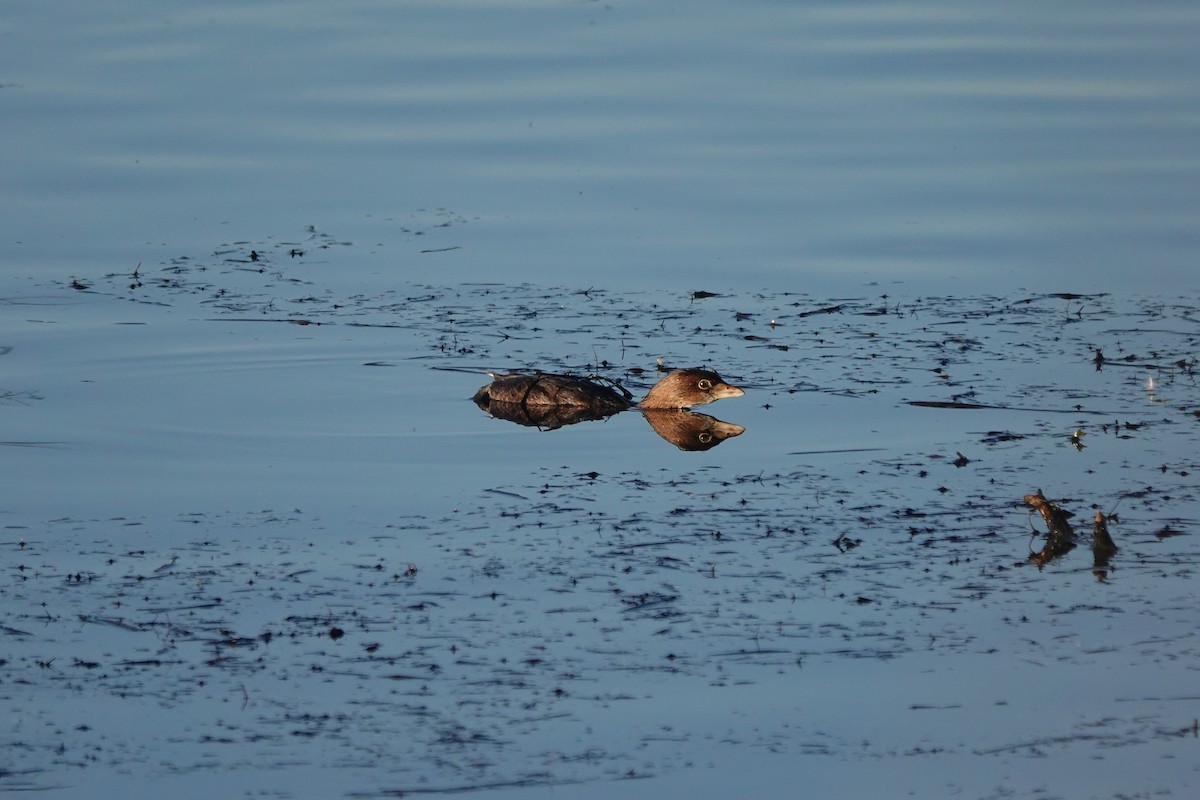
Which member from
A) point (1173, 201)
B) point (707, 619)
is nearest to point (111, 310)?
point (707, 619)

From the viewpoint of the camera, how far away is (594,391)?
490 inches

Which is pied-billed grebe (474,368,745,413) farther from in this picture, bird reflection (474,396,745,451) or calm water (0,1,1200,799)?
calm water (0,1,1200,799)

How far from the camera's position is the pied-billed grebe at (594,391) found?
40.4ft

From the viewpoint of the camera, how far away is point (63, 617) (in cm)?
865

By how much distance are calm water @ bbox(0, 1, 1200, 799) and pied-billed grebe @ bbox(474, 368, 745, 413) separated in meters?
0.31

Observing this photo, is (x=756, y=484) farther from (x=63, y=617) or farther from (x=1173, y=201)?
(x=1173, y=201)

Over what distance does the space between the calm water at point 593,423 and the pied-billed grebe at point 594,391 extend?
0.31 m

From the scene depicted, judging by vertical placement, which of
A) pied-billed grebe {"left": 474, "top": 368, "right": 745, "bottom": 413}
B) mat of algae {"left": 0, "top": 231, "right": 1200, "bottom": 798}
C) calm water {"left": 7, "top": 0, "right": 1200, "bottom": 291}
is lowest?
Answer: mat of algae {"left": 0, "top": 231, "right": 1200, "bottom": 798}

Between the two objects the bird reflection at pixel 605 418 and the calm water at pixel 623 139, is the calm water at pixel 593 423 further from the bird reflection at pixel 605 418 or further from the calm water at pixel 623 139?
the bird reflection at pixel 605 418

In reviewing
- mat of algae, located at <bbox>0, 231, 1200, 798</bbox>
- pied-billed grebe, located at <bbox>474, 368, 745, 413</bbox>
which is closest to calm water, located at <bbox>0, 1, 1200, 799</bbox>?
mat of algae, located at <bbox>0, 231, 1200, 798</bbox>

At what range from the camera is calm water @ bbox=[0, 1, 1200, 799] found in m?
7.66

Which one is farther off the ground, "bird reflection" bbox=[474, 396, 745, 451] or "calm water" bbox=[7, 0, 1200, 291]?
"calm water" bbox=[7, 0, 1200, 291]

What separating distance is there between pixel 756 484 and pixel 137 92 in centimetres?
1259

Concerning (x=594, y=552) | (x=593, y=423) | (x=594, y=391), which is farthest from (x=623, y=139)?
(x=594, y=552)
